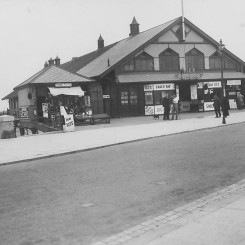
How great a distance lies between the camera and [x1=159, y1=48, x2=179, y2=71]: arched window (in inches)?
1375

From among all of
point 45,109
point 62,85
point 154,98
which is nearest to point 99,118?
point 62,85

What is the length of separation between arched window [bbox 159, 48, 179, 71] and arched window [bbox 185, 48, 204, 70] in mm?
1095

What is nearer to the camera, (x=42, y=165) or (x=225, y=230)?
(x=225, y=230)

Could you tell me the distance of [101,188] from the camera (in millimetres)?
7875

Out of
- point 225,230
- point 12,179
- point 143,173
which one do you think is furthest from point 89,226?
point 12,179

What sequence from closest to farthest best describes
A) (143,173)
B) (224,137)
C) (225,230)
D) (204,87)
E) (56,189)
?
(225,230)
(56,189)
(143,173)
(224,137)
(204,87)

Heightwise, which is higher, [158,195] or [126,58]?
[126,58]

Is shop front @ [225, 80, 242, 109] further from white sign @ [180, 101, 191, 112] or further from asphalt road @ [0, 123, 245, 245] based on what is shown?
asphalt road @ [0, 123, 245, 245]

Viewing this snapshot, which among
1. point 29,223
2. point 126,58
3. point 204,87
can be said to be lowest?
point 29,223

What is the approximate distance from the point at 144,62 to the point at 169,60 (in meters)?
2.45

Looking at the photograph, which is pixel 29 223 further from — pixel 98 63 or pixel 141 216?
pixel 98 63

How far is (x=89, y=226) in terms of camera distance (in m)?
5.59

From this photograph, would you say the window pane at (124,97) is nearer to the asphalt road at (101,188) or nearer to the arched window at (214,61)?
the arched window at (214,61)

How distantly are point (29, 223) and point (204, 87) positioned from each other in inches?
1234
